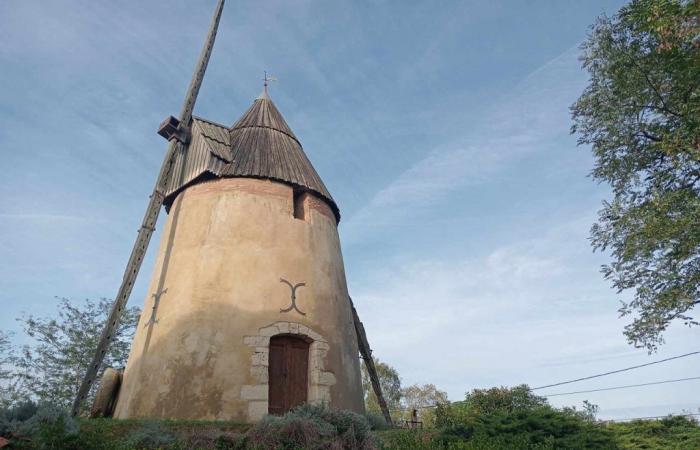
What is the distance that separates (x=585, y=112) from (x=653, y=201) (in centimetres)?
351

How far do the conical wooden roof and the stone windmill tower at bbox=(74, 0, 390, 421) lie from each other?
4 centimetres

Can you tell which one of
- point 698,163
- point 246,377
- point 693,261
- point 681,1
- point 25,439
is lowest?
point 25,439

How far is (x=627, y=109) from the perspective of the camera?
36.4 ft

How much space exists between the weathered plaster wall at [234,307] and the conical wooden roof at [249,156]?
34 cm

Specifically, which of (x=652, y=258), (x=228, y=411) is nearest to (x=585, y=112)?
(x=652, y=258)

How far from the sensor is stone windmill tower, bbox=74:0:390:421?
9.73 meters

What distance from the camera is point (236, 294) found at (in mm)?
10500

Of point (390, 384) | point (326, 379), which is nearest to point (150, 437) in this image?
point (326, 379)

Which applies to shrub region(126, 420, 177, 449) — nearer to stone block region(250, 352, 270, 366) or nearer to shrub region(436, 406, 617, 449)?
stone block region(250, 352, 270, 366)

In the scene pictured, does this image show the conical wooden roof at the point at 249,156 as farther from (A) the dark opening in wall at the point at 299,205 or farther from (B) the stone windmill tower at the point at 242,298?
(A) the dark opening in wall at the point at 299,205

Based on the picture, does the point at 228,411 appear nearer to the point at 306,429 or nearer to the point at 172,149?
the point at 306,429

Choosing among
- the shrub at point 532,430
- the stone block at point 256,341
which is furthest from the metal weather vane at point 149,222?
the shrub at point 532,430

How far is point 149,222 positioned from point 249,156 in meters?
3.20

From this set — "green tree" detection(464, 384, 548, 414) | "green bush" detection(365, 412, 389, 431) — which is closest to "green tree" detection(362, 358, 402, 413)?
"green tree" detection(464, 384, 548, 414)
